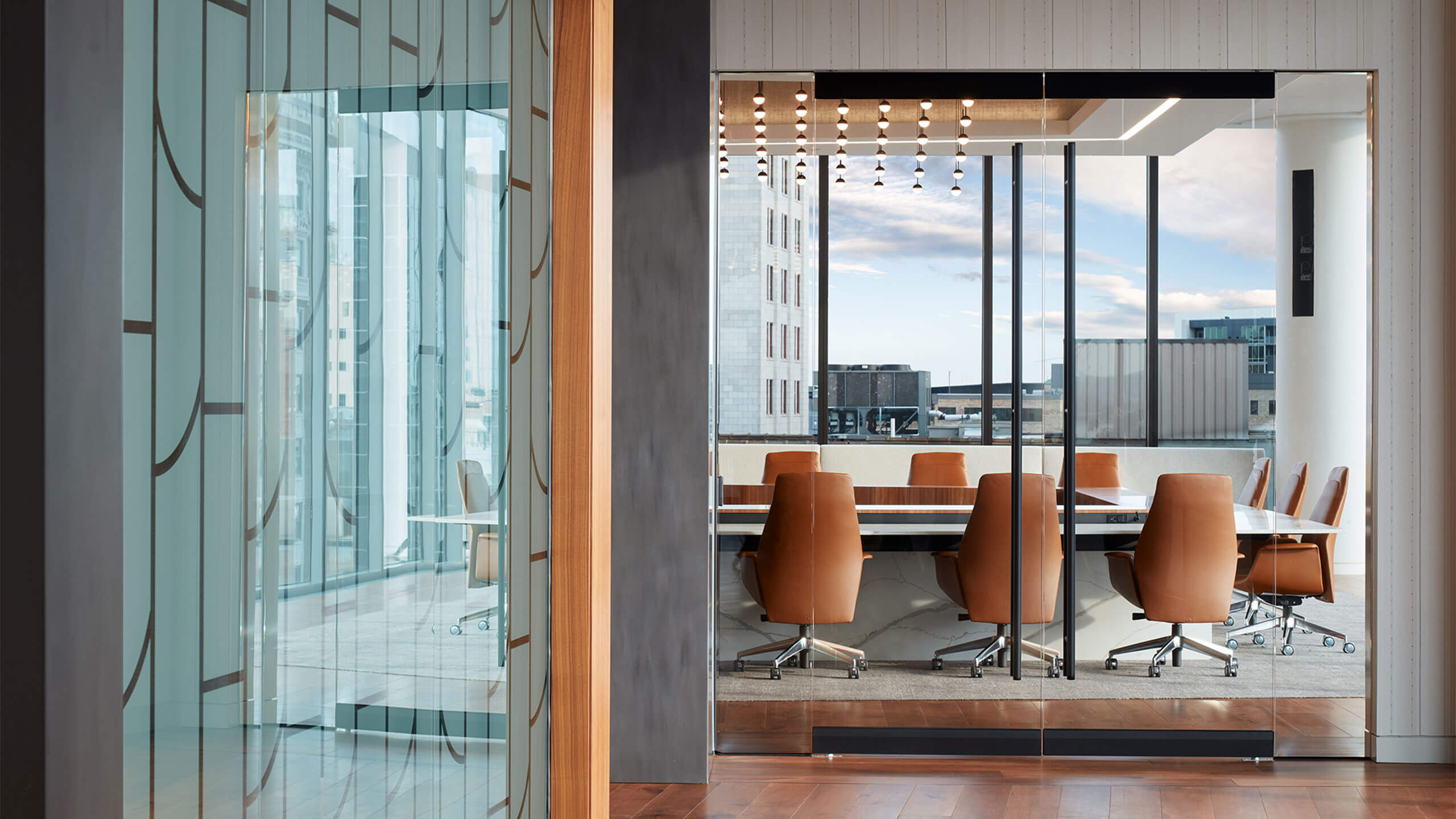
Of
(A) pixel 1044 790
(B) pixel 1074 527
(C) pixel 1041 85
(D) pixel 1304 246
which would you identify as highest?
(C) pixel 1041 85

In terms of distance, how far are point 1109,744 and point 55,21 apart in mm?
4012

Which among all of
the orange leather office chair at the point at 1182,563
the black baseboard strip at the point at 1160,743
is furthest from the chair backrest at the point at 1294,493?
the black baseboard strip at the point at 1160,743

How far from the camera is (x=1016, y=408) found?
386cm

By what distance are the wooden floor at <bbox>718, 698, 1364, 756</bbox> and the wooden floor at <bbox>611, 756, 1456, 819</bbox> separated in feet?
0.27

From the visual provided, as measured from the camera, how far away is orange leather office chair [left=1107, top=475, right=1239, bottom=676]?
383 centimetres

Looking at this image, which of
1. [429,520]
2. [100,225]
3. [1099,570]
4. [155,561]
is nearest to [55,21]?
[100,225]

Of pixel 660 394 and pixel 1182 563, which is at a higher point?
pixel 660 394

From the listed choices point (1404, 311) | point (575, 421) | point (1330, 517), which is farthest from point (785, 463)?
point (1404, 311)

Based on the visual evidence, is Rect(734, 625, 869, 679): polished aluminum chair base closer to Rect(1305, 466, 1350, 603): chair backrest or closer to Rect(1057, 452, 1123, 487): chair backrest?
Rect(1057, 452, 1123, 487): chair backrest

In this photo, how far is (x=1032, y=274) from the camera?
383 cm

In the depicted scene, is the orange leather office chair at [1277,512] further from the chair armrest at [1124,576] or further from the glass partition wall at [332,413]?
the glass partition wall at [332,413]

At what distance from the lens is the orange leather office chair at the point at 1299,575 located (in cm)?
376

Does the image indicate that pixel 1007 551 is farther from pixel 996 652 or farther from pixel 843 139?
pixel 843 139

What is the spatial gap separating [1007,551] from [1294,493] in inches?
48.0
